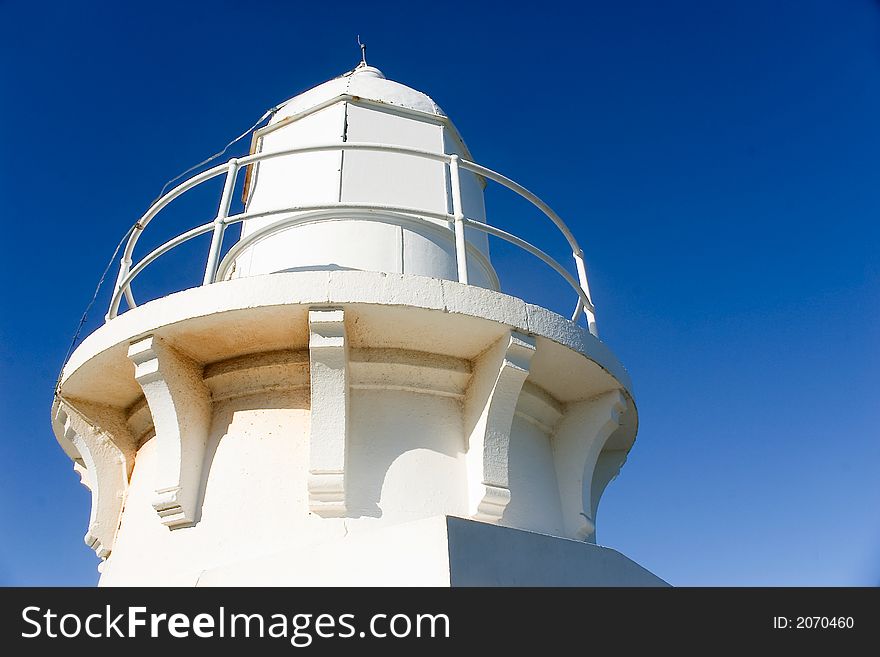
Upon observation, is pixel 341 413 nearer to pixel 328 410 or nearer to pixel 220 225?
pixel 328 410

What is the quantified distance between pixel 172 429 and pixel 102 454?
3.96 ft

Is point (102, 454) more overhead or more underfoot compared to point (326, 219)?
more underfoot

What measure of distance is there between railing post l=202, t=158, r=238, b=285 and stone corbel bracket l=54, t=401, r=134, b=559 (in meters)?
1.60

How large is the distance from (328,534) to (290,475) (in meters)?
0.52

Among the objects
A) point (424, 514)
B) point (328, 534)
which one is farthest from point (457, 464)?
point (328, 534)

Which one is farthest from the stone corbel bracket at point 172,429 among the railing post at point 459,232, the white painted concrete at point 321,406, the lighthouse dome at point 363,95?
the lighthouse dome at point 363,95

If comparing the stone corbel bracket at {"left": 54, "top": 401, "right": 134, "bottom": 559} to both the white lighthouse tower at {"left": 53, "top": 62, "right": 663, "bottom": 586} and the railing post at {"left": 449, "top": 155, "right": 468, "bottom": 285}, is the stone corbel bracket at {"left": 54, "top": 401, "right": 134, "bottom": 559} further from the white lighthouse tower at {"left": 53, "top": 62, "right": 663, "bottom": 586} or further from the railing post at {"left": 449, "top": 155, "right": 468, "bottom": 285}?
the railing post at {"left": 449, "top": 155, "right": 468, "bottom": 285}

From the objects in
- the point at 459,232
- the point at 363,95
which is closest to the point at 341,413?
the point at 459,232

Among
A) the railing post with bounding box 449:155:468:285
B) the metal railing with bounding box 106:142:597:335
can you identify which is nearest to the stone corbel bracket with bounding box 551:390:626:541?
the metal railing with bounding box 106:142:597:335

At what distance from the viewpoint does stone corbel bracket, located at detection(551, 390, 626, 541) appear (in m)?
5.96

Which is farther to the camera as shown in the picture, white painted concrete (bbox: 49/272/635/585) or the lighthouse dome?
the lighthouse dome

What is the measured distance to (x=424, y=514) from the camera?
16.9 ft

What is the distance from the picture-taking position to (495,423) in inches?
213
